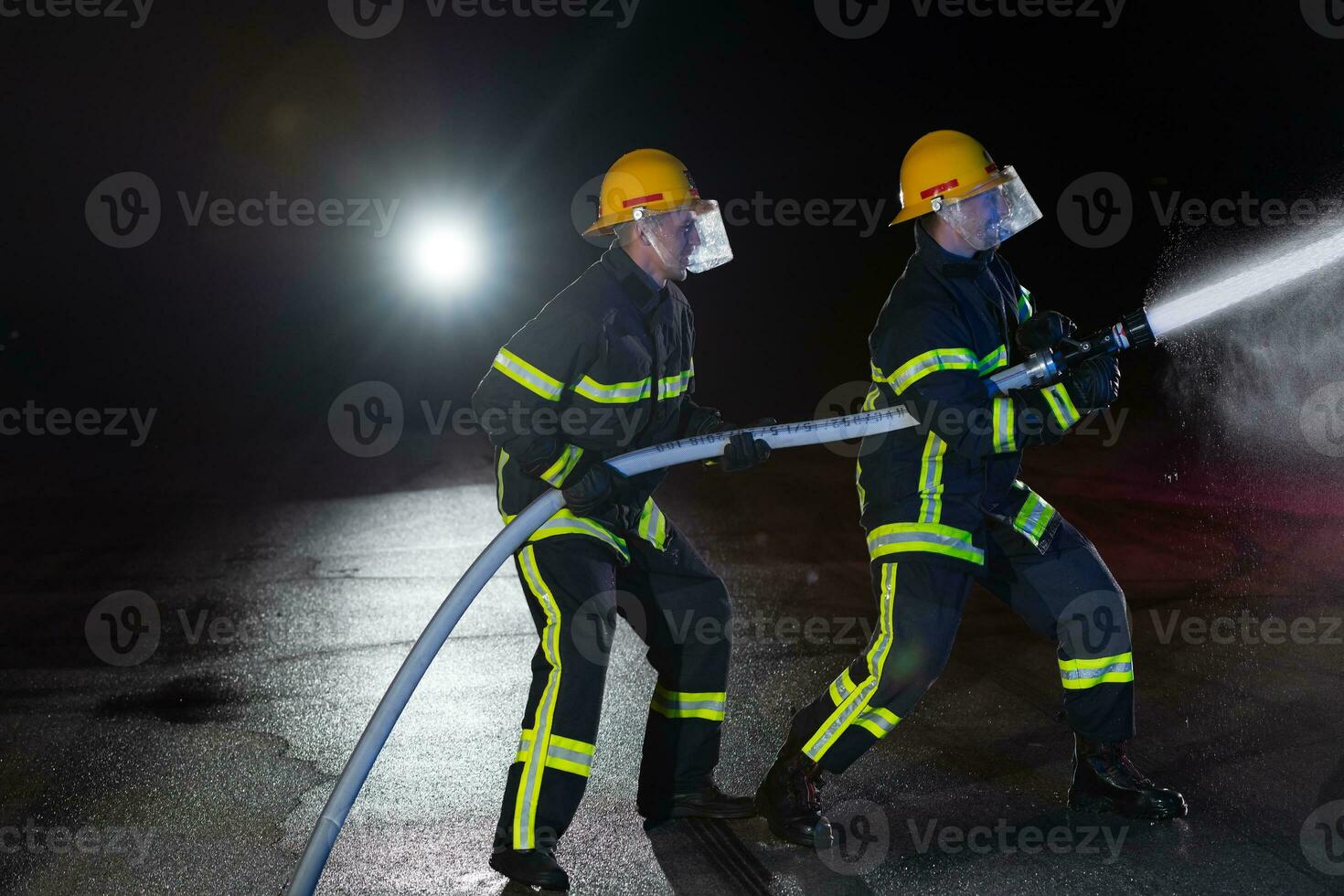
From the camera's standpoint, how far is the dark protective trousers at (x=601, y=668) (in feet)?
11.1

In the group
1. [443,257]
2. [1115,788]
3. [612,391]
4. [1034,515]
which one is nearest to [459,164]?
[443,257]

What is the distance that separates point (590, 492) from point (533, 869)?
1.10 metres

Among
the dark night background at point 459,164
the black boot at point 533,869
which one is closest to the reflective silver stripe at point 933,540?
the black boot at point 533,869

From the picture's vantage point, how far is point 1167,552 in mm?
7094

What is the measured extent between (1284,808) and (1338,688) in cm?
124

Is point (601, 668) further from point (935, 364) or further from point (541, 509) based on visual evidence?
point (935, 364)

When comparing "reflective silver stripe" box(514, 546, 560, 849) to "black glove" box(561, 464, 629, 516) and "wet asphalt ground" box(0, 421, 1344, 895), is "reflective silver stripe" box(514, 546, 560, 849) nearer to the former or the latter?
"wet asphalt ground" box(0, 421, 1344, 895)

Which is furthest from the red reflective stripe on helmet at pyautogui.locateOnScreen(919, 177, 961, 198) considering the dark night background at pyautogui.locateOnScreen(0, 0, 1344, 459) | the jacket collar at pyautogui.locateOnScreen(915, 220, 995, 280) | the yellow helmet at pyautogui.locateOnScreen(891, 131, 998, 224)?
the dark night background at pyautogui.locateOnScreen(0, 0, 1344, 459)

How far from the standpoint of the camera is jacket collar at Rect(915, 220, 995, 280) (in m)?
3.62

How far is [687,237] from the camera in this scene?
147 inches

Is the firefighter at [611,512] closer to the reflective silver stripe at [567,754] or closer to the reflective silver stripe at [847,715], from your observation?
the reflective silver stripe at [567,754]

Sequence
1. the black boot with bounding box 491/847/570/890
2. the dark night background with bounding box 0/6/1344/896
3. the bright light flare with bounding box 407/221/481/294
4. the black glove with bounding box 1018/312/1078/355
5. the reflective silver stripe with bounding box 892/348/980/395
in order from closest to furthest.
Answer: the black boot with bounding box 491/847/570/890, the reflective silver stripe with bounding box 892/348/980/395, the black glove with bounding box 1018/312/1078/355, the dark night background with bounding box 0/6/1344/896, the bright light flare with bounding box 407/221/481/294

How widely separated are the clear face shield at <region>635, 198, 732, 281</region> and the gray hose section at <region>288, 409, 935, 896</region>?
1.88 feet

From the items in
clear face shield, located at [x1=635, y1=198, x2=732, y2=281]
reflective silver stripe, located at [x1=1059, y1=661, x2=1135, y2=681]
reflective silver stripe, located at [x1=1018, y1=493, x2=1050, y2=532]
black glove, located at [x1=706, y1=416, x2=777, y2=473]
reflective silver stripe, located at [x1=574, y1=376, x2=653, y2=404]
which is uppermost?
clear face shield, located at [x1=635, y1=198, x2=732, y2=281]
